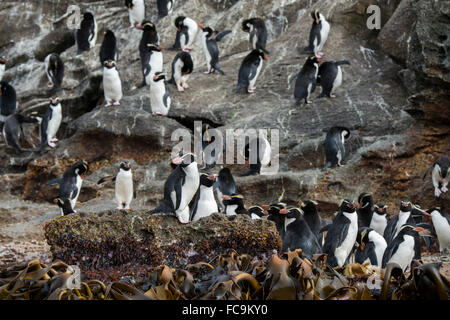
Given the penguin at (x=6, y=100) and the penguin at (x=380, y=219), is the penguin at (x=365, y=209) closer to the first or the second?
the penguin at (x=380, y=219)

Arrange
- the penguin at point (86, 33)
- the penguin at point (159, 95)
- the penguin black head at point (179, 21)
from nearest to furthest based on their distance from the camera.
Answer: the penguin at point (159, 95)
the penguin black head at point (179, 21)
the penguin at point (86, 33)

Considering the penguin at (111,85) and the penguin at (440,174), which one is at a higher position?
the penguin at (111,85)

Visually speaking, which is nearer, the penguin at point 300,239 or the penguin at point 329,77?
the penguin at point 300,239

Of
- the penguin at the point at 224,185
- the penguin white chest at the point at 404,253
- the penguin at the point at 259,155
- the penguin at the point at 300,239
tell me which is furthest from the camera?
the penguin at the point at 259,155

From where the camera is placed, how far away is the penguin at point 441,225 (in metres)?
9.77

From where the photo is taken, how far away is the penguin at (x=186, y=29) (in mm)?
16266

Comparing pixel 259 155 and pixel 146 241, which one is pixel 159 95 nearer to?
pixel 259 155

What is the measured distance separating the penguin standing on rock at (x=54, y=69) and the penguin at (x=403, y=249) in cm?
1066

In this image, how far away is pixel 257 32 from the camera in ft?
49.9

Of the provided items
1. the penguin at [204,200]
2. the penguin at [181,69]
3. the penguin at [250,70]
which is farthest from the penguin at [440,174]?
the penguin at [181,69]

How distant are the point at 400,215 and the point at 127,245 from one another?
4783 millimetres

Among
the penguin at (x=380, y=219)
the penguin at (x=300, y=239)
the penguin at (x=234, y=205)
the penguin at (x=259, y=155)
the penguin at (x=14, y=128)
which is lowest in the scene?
the penguin at (x=300, y=239)

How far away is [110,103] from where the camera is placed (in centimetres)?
1439
